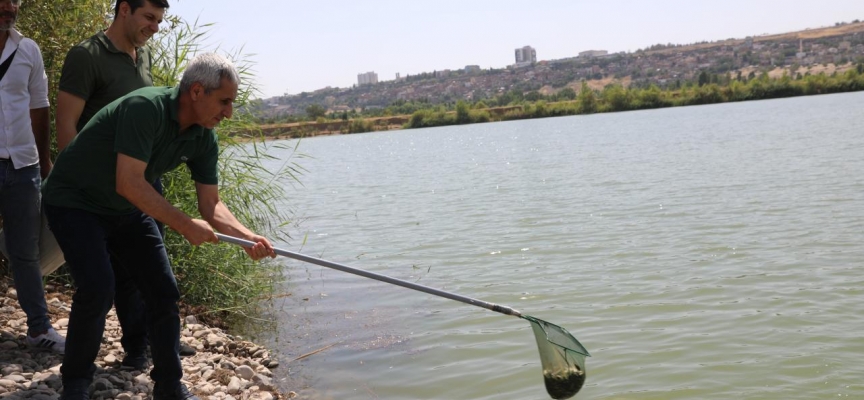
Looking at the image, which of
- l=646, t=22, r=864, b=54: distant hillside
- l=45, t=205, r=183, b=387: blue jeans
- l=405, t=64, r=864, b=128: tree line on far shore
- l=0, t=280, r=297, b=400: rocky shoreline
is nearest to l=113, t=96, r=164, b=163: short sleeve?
l=45, t=205, r=183, b=387: blue jeans

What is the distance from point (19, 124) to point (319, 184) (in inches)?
734

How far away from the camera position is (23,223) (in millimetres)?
4066

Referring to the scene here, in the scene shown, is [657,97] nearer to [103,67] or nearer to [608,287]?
[608,287]

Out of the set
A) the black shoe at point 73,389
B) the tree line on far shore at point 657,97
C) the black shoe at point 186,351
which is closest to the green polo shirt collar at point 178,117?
the black shoe at point 73,389

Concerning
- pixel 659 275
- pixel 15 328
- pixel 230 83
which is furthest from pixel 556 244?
pixel 230 83

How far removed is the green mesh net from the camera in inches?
171

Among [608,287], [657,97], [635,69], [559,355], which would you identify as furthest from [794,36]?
[559,355]

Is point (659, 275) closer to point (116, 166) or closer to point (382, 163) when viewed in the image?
point (116, 166)

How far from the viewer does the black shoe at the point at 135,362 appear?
4434 mm

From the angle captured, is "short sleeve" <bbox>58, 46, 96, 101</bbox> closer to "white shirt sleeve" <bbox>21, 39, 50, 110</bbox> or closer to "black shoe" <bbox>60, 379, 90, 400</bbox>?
"white shirt sleeve" <bbox>21, 39, 50, 110</bbox>

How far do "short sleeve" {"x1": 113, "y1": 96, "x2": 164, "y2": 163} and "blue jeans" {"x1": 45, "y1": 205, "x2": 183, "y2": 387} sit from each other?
359 millimetres

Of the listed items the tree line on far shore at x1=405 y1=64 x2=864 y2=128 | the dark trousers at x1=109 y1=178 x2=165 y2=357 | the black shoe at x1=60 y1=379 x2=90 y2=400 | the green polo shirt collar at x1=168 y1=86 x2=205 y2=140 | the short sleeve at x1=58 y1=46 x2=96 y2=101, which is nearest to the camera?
the green polo shirt collar at x1=168 y1=86 x2=205 y2=140

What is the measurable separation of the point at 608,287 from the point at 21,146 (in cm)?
506

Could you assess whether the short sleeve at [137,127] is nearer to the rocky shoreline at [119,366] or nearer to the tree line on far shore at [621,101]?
the rocky shoreline at [119,366]
